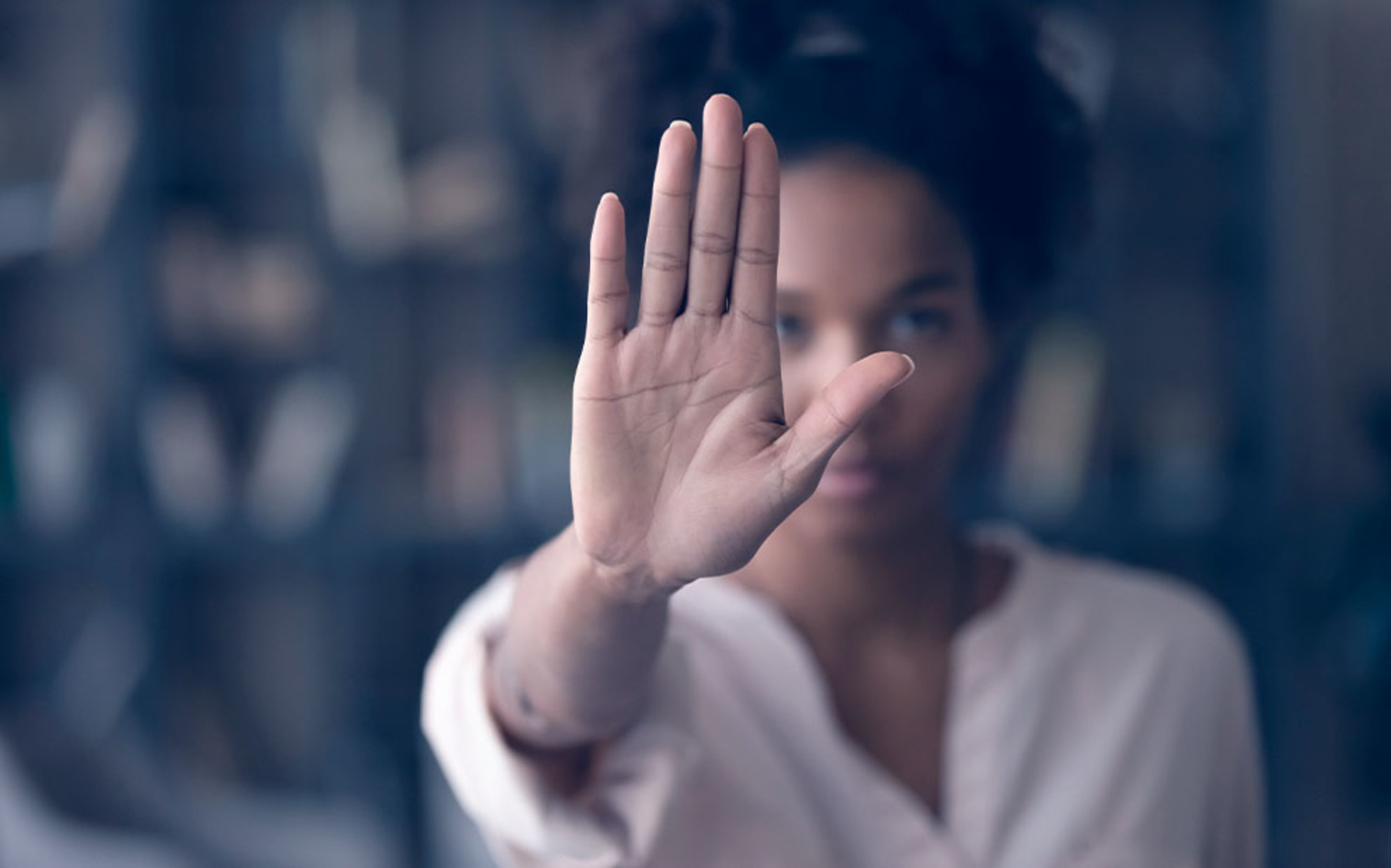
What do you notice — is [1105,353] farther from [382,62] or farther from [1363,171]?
[382,62]

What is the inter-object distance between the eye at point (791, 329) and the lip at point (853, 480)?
0.13 ft

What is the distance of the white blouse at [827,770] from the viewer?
38 cm

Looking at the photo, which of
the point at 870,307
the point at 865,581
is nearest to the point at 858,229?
the point at 870,307

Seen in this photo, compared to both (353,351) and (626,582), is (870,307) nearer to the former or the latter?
(626,582)

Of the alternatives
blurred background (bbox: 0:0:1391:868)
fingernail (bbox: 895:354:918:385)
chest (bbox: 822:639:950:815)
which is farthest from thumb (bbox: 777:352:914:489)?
blurred background (bbox: 0:0:1391:868)

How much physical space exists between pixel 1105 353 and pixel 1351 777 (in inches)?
42.7

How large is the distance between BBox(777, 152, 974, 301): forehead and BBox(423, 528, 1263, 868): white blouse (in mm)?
118

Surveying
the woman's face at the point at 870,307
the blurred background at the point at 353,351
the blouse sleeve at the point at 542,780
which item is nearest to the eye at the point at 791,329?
the woman's face at the point at 870,307

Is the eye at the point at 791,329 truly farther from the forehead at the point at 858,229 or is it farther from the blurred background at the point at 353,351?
the blurred background at the point at 353,351

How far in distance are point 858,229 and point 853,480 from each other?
8cm

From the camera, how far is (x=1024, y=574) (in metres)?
0.50

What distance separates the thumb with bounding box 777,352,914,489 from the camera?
27 cm

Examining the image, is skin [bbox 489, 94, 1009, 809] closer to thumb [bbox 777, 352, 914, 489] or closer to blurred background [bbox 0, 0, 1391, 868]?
thumb [bbox 777, 352, 914, 489]

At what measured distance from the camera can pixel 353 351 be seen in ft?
5.49
